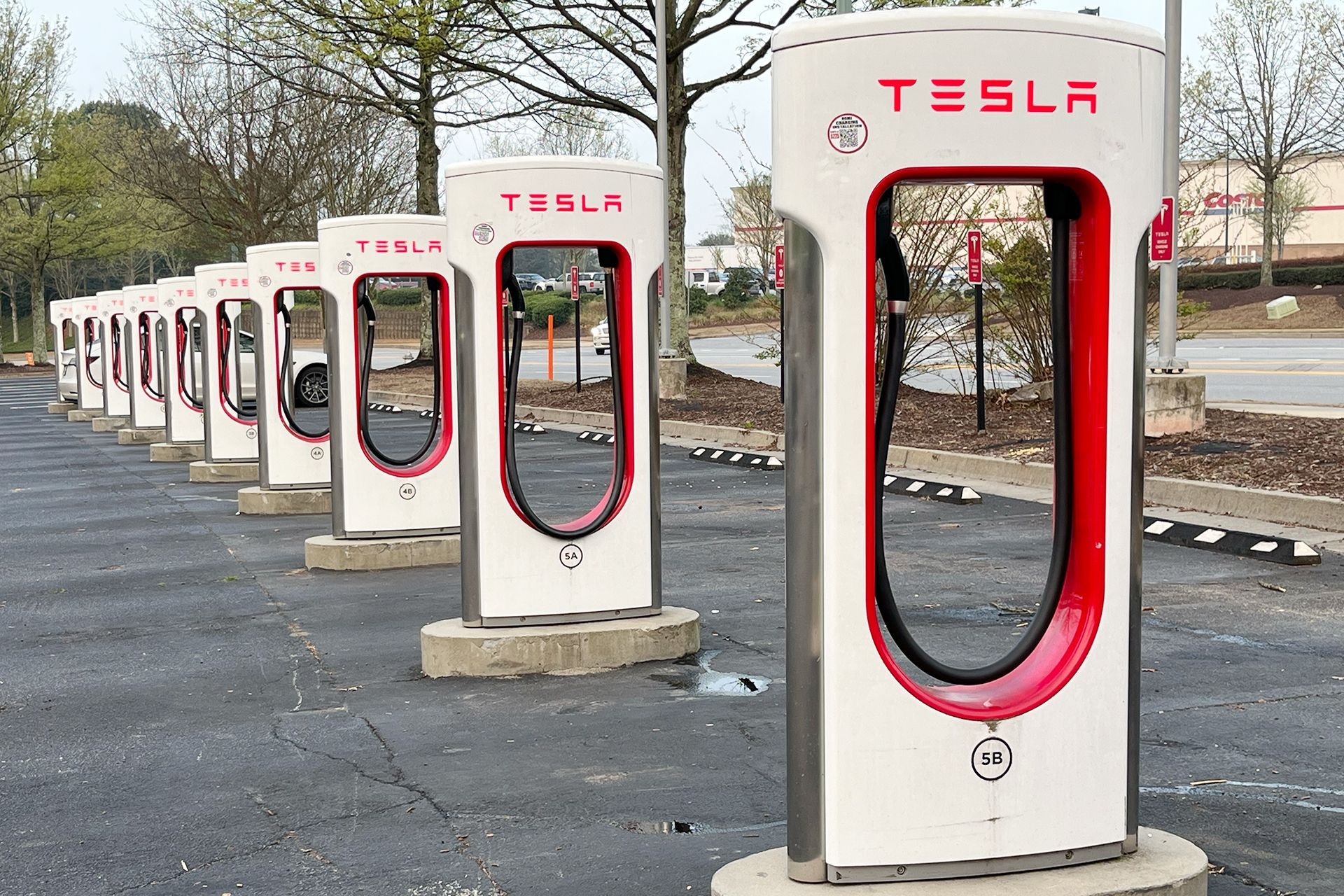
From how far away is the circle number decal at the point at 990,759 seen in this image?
371 cm

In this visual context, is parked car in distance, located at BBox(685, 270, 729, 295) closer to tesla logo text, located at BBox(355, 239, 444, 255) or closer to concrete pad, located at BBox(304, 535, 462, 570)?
tesla logo text, located at BBox(355, 239, 444, 255)

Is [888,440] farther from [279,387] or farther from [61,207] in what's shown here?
[61,207]

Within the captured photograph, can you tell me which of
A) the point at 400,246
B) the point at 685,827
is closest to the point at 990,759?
the point at 685,827

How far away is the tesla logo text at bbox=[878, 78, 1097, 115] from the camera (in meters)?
3.50

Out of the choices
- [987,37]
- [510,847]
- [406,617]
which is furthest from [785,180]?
[406,617]

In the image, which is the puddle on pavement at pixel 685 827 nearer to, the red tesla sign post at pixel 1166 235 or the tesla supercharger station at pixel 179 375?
the red tesla sign post at pixel 1166 235

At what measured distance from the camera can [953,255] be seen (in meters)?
18.0

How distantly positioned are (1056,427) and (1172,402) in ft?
34.2

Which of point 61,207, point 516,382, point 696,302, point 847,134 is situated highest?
point 61,207

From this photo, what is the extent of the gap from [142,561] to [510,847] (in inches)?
278

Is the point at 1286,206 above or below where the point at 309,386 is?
above

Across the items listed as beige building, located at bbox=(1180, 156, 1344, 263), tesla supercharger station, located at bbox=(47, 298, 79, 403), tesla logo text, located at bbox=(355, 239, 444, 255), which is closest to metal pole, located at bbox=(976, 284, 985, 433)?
tesla logo text, located at bbox=(355, 239, 444, 255)

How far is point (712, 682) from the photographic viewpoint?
6.56 m

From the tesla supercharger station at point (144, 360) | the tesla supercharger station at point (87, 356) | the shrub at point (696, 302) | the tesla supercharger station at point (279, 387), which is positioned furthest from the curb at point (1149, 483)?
the shrub at point (696, 302)
